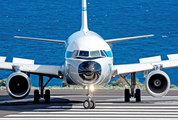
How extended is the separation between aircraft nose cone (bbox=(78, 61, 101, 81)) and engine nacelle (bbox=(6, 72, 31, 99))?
3.47 m

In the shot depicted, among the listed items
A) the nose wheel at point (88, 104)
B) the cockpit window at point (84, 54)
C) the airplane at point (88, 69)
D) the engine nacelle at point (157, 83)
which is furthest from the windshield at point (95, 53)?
the engine nacelle at point (157, 83)

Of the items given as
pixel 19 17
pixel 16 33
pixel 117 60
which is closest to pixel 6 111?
pixel 117 60

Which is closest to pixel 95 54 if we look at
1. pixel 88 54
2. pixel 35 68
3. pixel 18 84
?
pixel 88 54

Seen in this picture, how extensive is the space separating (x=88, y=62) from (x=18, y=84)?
446 centimetres

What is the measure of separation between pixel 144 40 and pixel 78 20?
2250cm

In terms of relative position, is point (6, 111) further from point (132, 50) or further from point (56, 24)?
point (56, 24)

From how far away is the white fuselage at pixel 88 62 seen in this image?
18.6 meters

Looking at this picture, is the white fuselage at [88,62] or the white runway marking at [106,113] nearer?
the white runway marking at [106,113]

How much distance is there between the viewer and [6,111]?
2077 cm

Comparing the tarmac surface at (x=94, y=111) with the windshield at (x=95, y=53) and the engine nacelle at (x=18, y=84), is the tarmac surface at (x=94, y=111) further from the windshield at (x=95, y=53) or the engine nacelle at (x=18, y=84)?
the windshield at (x=95, y=53)

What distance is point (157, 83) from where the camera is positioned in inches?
A: 830

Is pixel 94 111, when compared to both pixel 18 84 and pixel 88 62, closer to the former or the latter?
pixel 88 62

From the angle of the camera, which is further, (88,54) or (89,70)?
(88,54)

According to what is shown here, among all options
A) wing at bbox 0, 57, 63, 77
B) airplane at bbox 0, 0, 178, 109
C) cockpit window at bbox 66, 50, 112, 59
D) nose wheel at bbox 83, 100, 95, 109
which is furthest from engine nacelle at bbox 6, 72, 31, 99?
nose wheel at bbox 83, 100, 95, 109
